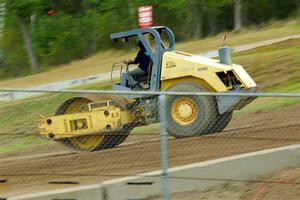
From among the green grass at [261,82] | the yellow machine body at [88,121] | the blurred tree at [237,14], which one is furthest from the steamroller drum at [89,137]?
the blurred tree at [237,14]

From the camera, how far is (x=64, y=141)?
11172 millimetres

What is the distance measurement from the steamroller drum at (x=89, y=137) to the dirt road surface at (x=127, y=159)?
0.18 m

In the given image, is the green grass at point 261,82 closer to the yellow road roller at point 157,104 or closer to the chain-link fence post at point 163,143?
the yellow road roller at point 157,104

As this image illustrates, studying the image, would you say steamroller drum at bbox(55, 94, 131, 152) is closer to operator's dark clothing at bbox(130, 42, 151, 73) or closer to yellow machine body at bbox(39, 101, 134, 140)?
yellow machine body at bbox(39, 101, 134, 140)

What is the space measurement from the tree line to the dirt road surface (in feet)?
130

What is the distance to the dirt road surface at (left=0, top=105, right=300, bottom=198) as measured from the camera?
28.8 ft

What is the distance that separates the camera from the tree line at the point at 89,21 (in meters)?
53.3

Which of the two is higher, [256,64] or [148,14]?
[148,14]

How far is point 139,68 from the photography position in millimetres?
12812

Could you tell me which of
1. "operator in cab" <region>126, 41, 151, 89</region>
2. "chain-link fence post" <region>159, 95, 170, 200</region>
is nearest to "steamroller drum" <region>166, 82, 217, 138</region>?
"operator in cab" <region>126, 41, 151, 89</region>

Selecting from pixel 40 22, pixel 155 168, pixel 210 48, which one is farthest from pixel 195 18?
pixel 155 168

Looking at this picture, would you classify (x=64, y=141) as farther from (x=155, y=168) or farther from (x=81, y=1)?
(x=81, y=1)

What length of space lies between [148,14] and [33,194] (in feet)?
65.4

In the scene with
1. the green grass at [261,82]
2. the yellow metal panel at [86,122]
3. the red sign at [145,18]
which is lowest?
the green grass at [261,82]
